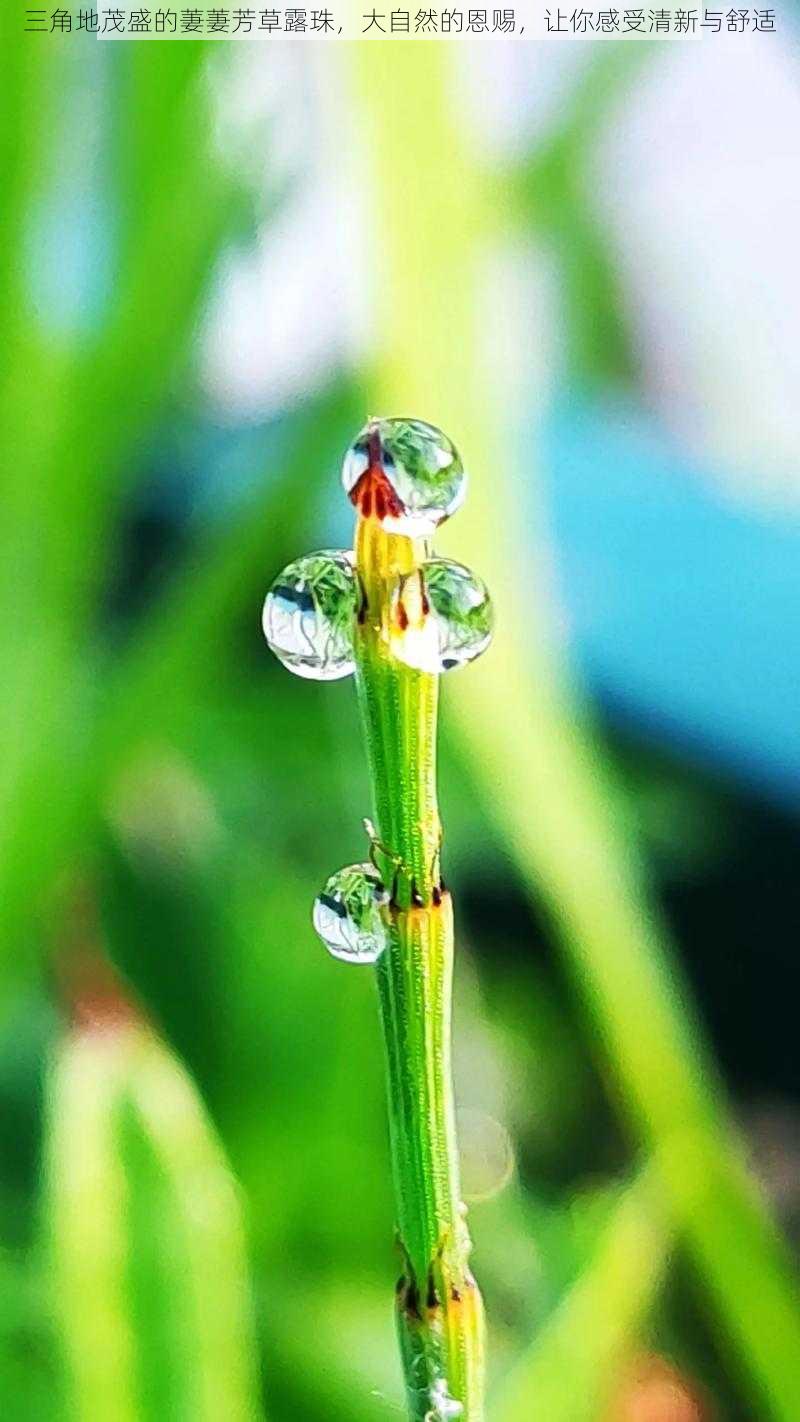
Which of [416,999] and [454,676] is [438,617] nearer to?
[416,999]

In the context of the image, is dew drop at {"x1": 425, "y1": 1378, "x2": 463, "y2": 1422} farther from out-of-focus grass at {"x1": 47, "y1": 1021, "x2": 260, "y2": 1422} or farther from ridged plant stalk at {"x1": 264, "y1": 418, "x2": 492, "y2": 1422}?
out-of-focus grass at {"x1": 47, "y1": 1021, "x2": 260, "y2": 1422}

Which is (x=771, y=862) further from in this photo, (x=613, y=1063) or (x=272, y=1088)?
(x=272, y=1088)

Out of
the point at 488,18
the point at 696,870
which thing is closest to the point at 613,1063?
the point at 696,870

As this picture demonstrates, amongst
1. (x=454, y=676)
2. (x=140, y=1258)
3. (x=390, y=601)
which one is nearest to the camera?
(x=390, y=601)

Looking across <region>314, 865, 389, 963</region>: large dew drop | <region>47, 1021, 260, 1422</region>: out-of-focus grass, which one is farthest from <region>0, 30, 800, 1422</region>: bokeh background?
<region>314, 865, 389, 963</region>: large dew drop

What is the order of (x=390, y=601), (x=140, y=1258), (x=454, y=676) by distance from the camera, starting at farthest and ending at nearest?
1. (x=454, y=676)
2. (x=140, y=1258)
3. (x=390, y=601)

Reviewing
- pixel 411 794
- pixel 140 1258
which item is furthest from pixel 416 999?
pixel 140 1258
